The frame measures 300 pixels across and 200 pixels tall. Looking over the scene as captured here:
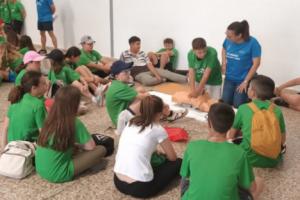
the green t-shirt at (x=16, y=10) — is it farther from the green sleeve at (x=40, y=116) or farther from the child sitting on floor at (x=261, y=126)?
the child sitting on floor at (x=261, y=126)

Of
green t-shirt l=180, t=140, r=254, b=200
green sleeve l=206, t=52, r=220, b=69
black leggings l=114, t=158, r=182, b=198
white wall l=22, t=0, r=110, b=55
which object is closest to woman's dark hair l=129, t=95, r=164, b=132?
black leggings l=114, t=158, r=182, b=198

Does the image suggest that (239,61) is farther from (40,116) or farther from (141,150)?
(40,116)

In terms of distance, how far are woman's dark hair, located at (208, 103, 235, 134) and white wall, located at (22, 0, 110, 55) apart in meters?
4.51

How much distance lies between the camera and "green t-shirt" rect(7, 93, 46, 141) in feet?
8.43

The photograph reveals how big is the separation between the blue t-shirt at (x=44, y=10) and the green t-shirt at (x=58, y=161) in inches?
175

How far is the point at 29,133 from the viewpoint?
2668 millimetres

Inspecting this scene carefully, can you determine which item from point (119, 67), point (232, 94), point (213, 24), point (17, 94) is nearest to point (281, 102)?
point (232, 94)

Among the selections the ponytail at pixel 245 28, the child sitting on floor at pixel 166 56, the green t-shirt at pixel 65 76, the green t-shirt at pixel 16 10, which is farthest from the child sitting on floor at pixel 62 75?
the green t-shirt at pixel 16 10

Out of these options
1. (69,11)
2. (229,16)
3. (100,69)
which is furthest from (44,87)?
(69,11)

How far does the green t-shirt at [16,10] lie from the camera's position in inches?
281

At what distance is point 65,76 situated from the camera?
4113mm

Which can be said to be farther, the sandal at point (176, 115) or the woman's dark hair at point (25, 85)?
the sandal at point (176, 115)

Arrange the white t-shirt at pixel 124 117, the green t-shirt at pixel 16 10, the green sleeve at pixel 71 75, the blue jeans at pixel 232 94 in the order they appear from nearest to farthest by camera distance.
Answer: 1. the white t-shirt at pixel 124 117
2. the blue jeans at pixel 232 94
3. the green sleeve at pixel 71 75
4. the green t-shirt at pixel 16 10

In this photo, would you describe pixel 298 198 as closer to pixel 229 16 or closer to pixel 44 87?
pixel 44 87
